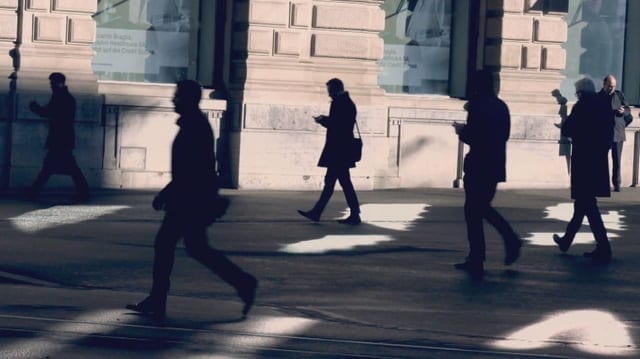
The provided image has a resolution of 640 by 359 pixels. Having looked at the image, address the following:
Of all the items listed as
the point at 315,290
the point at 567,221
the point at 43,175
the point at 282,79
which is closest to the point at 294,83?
the point at 282,79

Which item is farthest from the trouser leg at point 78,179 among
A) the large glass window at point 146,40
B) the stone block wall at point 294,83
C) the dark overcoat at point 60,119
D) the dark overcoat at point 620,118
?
the dark overcoat at point 620,118

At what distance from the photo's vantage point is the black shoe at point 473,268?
13461 millimetres

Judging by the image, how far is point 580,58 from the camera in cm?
2616

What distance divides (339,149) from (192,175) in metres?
7.80

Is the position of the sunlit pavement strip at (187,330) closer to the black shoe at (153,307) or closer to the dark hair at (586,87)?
the black shoe at (153,307)

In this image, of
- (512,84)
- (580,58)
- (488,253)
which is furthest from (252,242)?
(580,58)

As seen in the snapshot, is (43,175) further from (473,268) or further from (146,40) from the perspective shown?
(473,268)

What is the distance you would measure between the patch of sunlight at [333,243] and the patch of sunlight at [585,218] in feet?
11.3

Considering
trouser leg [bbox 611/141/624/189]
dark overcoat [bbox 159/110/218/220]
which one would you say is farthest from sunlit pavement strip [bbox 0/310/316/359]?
trouser leg [bbox 611/141/624/189]

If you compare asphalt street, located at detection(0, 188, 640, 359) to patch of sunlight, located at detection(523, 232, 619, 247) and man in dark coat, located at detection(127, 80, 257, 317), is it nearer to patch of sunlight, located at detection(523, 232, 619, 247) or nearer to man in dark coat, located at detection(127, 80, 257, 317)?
patch of sunlight, located at detection(523, 232, 619, 247)

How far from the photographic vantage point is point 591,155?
15.0 m

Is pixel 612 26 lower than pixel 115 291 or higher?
higher

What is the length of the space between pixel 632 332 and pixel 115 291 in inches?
140

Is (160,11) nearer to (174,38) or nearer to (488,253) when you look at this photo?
(174,38)
